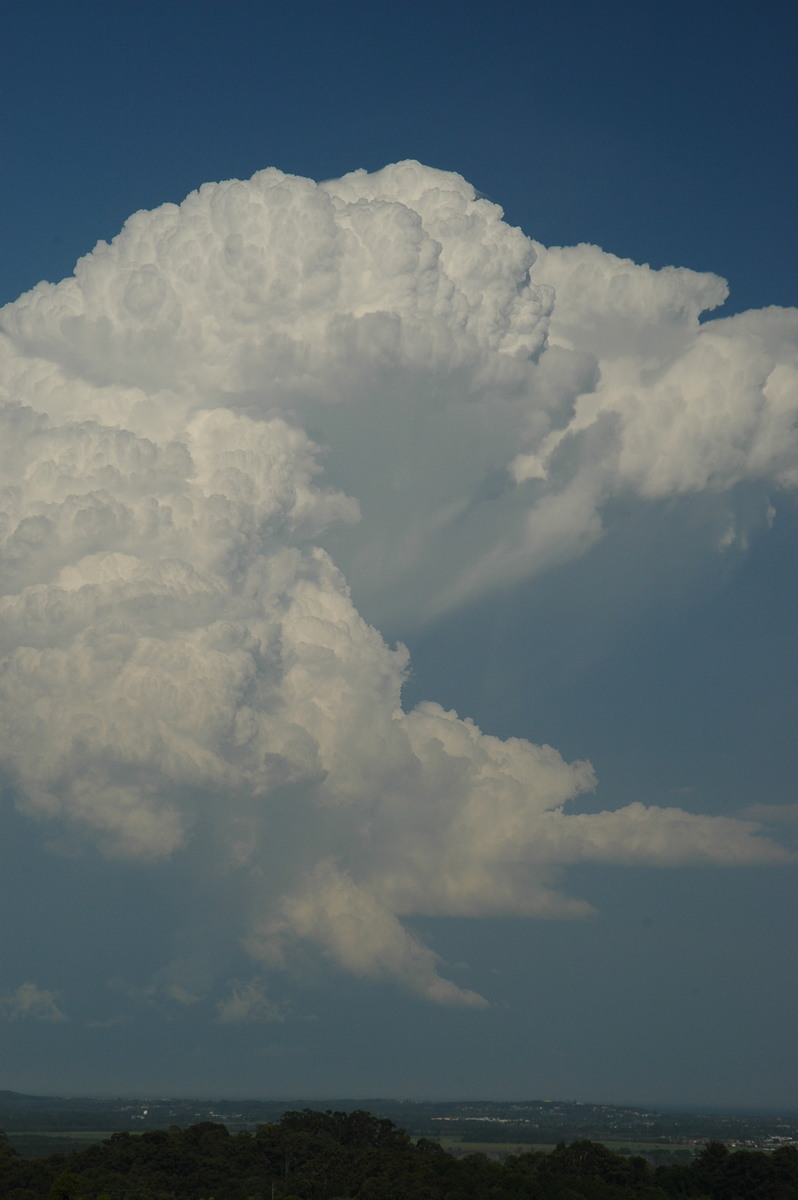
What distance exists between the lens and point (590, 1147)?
11744 centimetres

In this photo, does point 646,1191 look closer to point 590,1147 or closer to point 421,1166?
point 590,1147

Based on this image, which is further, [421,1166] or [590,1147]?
[590,1147]

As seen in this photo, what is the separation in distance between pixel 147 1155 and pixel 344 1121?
25610mm

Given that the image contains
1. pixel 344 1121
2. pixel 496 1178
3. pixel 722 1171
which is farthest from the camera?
pixel 344 1121

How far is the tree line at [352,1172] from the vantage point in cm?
9888

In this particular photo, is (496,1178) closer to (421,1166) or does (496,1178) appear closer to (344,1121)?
(421,1166)

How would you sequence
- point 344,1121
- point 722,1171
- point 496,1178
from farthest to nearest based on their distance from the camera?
point 344,1121
point 722,1171
point 496,1178

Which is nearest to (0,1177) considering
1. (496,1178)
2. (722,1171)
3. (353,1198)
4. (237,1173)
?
(237,1173)

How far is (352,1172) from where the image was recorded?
108875mm

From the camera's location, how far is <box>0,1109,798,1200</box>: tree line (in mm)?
98875

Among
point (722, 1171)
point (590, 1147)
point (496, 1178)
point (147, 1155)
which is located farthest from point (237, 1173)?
point (722, 1171)

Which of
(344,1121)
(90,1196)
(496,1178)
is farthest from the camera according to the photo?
(344,1121)

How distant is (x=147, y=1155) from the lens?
11388cm

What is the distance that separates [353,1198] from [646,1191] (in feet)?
89.6
